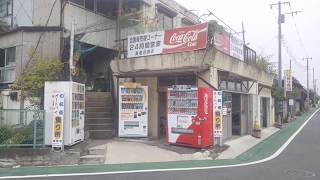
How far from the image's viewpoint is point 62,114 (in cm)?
1462

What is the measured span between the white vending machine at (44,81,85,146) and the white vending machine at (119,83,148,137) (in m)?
2.92

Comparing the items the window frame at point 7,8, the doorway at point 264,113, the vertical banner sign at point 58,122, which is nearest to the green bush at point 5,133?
the vertical banner sign at point 58,122

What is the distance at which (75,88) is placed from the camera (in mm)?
15734

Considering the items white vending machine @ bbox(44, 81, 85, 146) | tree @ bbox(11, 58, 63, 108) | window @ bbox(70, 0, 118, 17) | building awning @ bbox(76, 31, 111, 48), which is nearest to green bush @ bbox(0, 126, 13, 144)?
white vending machine @ bbox(44, 81, 85, 146)

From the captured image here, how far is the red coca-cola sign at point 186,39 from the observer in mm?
17031

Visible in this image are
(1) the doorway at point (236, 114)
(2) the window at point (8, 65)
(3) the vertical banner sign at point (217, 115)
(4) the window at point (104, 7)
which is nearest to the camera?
(3) the vertical banner sign at point (217, 115)

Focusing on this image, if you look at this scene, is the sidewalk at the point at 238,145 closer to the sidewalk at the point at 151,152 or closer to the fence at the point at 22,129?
the sidewalk at the point at 151,152

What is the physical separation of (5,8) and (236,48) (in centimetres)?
1208

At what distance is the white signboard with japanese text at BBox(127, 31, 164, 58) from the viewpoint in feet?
60.7

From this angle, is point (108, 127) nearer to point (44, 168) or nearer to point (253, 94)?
point (44, 168)

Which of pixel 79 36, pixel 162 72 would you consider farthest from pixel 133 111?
pixel 79 36

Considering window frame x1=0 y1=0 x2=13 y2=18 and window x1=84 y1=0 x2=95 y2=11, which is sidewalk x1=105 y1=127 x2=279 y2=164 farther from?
window frame x1=0 y1=0 x2=13 y2=18

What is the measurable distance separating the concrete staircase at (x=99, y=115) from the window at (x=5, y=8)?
5.87 metres

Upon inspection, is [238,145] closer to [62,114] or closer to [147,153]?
[147,153]
